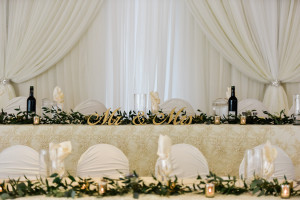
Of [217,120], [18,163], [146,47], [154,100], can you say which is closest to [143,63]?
[146,47]

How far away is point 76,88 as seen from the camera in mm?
6309

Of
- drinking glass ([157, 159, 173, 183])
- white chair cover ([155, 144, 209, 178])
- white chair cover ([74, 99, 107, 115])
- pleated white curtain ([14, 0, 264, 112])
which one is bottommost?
white chair cover ([155, 144, 209, 178])

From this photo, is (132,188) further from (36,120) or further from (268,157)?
(36,120)

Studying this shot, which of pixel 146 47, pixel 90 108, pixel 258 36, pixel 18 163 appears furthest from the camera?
pixel 146 47

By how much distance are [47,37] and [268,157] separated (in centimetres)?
511

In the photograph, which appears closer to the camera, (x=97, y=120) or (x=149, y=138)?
(x=149, y=138)

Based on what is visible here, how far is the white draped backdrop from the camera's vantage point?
5977 mm

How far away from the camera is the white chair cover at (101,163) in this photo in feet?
8.83


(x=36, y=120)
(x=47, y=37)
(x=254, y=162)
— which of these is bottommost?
(x=254, y=162)

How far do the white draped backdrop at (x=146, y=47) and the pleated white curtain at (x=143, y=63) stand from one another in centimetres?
2

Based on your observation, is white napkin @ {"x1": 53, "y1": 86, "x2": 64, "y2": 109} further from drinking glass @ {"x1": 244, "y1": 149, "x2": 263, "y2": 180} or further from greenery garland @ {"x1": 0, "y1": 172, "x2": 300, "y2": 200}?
drinking glass @ {"x1": 244, "y1": 149, "x2": 263, "y2": 180}

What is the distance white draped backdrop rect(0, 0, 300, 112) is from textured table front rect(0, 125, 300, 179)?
2.72 meters

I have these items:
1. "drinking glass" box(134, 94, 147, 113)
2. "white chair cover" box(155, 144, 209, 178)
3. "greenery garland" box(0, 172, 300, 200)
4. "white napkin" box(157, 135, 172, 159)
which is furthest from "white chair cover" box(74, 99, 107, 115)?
"white napkin" box(157, 135, 172, 159)

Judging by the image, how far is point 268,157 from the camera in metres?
1.80
